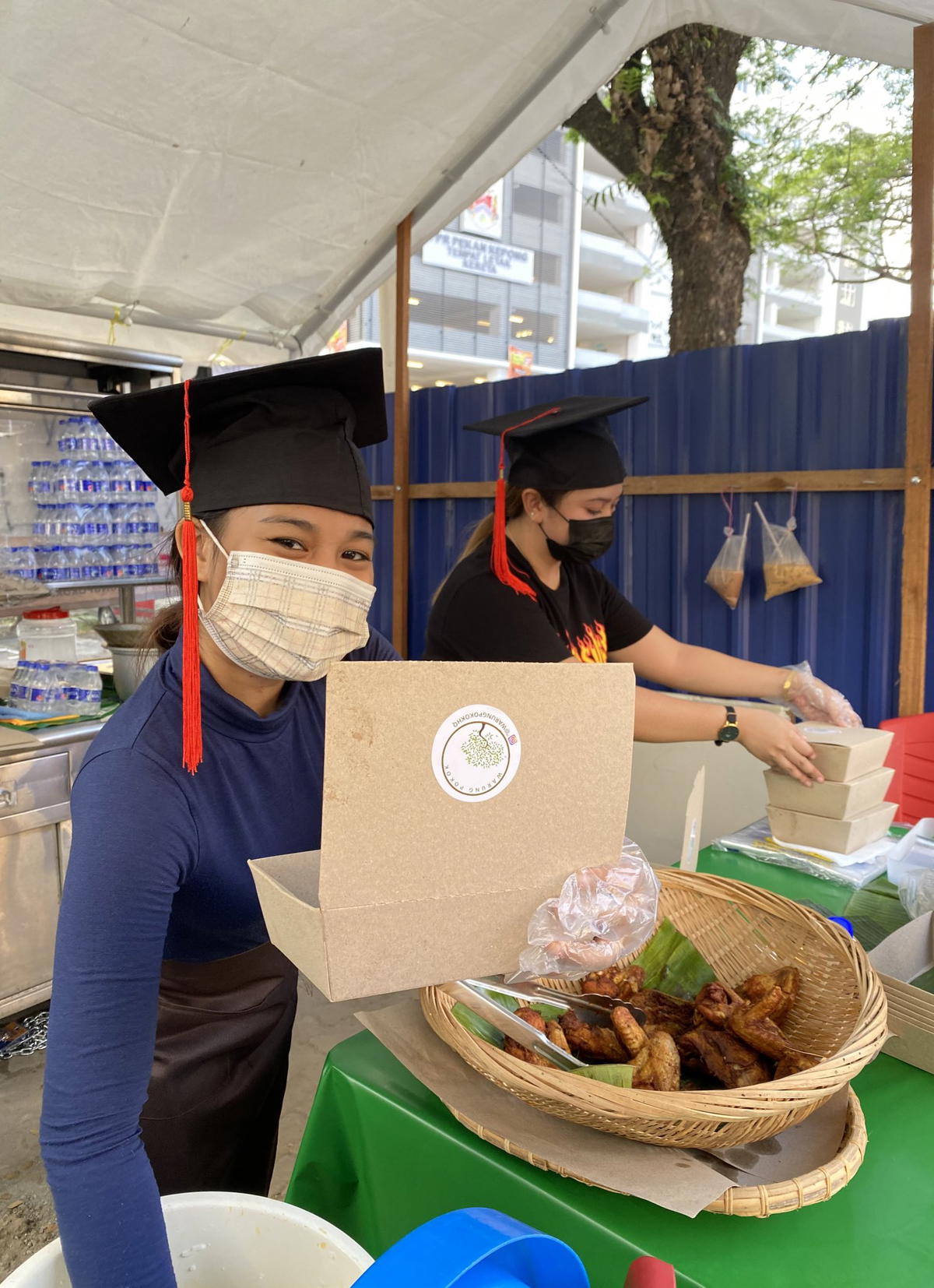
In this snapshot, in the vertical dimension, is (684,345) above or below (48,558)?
above

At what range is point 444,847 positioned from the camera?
91 cm

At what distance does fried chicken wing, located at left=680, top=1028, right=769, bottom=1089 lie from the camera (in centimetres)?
103

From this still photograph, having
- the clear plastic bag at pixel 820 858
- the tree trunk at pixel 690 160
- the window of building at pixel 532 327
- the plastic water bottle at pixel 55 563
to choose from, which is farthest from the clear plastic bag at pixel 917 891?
the window of building at pixel 532 327

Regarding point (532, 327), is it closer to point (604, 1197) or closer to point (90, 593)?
point (90, 593)

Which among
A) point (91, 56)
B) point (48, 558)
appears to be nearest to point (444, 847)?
point (91, 56)

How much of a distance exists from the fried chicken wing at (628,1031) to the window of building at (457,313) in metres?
22.7

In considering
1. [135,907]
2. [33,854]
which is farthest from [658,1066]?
[33,854]

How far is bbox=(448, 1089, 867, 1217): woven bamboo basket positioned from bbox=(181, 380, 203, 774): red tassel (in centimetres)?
60

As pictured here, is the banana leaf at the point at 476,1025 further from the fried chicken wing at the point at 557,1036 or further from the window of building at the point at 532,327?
the window of building at the point at 532,327

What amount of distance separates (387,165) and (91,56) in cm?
129

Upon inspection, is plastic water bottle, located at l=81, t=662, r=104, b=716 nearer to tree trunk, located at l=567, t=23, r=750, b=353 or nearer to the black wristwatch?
the black wristwatch

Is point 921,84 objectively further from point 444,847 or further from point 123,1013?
point 123,1013

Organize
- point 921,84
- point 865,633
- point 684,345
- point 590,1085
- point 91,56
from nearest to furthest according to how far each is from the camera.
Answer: point 590,1085, point 91,56, point 921,84, point 865,633, point 684,345

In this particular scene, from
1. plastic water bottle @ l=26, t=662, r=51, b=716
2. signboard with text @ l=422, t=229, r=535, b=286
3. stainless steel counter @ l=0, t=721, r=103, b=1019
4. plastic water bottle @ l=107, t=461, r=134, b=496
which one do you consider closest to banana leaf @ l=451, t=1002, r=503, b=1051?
stainless steel counter @ l=0, t=721, r=103, b=1019
